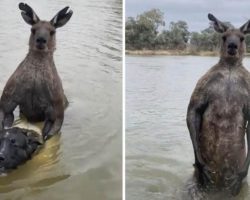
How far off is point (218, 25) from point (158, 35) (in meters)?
0.47

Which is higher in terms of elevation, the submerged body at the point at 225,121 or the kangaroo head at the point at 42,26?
the kangaroo head at the point at 42,26

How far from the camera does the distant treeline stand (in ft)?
9.87

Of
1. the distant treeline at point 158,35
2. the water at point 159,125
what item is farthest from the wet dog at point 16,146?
the distant treeline at point 158,35

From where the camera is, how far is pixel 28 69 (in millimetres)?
2918

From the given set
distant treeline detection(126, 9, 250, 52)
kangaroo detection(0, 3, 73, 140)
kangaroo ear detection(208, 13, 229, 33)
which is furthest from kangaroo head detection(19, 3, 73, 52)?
kangaroo ear detection(208, 13, 229, 33)

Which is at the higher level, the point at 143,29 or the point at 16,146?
the point at 143,29

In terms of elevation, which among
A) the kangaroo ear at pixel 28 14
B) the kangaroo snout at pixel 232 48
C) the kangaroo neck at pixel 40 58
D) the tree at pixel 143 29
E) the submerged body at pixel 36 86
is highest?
the kangaroo ear at pixel 28 14

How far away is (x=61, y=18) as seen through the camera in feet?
9.46

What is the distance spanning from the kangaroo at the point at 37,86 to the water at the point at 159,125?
14.9 inches

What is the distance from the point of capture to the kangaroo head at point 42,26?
9.32ft

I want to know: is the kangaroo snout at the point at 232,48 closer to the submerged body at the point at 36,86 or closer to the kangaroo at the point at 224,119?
the kangaroo at the point at 224,119

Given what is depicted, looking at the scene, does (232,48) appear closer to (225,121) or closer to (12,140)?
(225,121)

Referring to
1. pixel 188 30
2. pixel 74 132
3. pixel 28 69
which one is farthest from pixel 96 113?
pixel 188 30

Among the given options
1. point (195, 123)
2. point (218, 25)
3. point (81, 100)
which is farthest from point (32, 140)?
point (218, 25)
